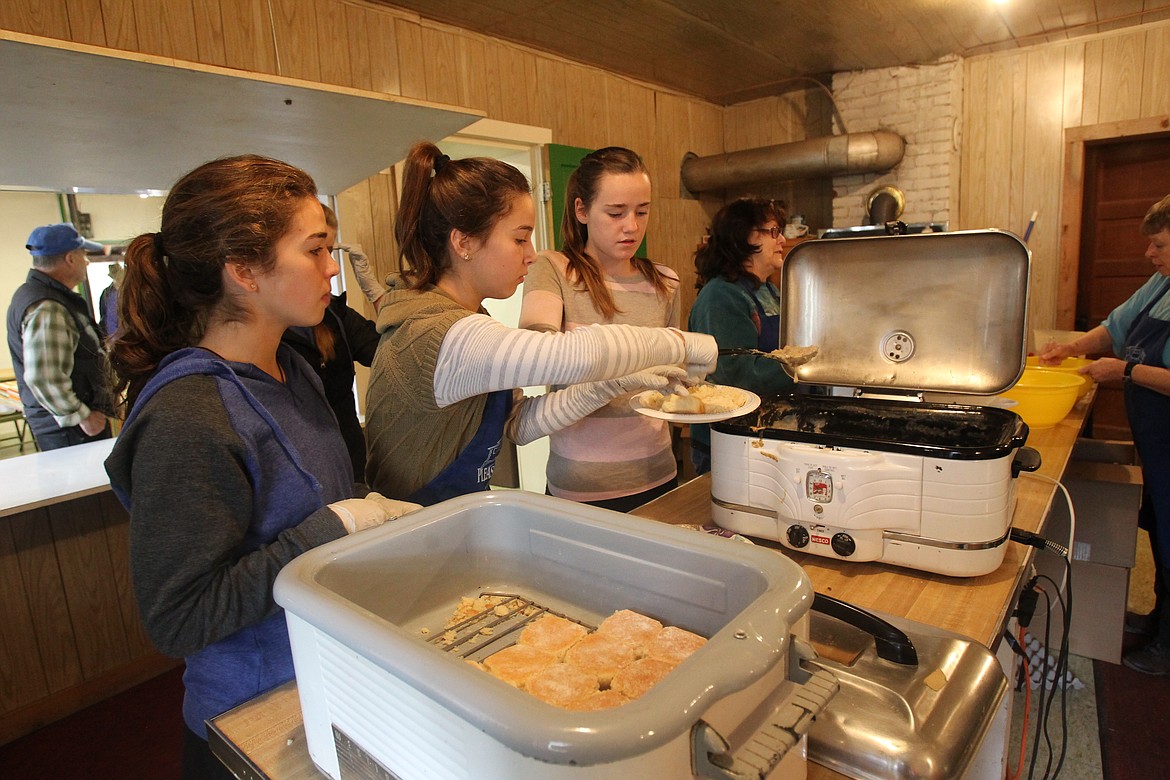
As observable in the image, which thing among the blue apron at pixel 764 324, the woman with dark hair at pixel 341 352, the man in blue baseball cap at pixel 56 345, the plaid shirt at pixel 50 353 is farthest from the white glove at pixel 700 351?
the plaid shirt at pixel 50 353

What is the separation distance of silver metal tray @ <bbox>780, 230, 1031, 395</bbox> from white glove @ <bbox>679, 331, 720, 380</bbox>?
0.35 meters

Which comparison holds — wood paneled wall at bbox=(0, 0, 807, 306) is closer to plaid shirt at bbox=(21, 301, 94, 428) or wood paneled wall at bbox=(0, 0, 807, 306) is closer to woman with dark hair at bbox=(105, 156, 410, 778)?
plaid shirt at bbox=(21, 301, 94, 428)

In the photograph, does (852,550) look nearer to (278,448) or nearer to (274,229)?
(278,448)

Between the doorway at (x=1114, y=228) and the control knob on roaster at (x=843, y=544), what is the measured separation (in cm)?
400

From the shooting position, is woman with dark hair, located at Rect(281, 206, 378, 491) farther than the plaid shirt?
No

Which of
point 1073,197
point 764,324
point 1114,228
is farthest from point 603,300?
point 1114,228

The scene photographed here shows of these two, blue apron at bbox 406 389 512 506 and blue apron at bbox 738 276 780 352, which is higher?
blue apron at bbox 738 276 780 352

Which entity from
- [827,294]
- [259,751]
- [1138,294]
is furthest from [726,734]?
[1138,294]

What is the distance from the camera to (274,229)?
2.75ft

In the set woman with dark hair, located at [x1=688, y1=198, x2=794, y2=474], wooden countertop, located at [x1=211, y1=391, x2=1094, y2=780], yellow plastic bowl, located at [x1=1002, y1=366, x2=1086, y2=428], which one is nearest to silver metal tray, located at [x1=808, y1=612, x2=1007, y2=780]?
wooden countertop, located at [x1=211, y1=391, x2=1094, y2=780]

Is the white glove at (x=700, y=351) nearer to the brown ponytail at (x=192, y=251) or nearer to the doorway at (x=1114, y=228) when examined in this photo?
the brown ponytail at (x=192, y=251)

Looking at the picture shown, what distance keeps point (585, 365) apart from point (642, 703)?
0.64m

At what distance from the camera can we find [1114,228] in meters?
4.12

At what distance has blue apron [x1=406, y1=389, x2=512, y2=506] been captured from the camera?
3.67 ft
